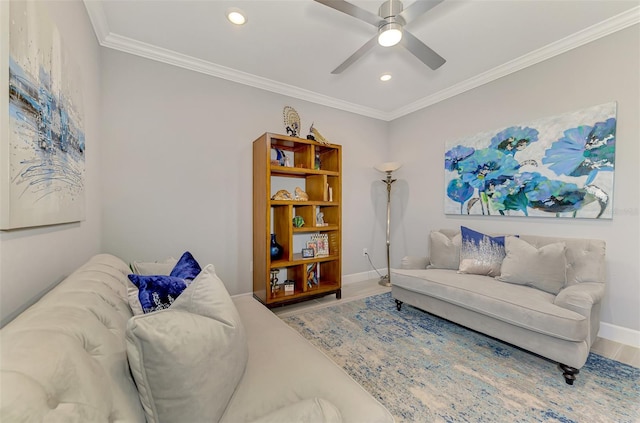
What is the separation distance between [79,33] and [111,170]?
110 cm

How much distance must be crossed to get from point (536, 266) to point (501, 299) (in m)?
0.55

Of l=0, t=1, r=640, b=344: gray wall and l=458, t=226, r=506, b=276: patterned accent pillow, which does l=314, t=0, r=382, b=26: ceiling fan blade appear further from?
l=458, t=226, r=506, b=276: patterned accent pillow

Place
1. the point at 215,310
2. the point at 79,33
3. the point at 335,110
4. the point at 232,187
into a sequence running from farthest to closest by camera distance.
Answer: the point at 335,110 < the point at 232,187 < the point at 79,33 < the point at 215,310

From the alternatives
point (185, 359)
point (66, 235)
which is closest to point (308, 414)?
point (185, 359)

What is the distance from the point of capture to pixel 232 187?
300 centimetres

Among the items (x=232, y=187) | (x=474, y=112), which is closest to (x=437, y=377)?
(x=232, y=187)

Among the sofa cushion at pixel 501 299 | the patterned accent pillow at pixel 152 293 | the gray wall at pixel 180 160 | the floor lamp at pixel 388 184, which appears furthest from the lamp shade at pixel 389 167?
the patterned accent pillow at pixel 152 293

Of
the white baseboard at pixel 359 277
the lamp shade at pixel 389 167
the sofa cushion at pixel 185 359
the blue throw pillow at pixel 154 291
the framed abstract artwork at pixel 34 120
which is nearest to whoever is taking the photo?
the sofa cushion at pixel 185 359

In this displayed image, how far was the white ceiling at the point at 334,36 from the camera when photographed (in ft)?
6.62

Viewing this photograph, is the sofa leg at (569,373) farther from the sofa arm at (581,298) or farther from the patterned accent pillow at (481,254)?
the patterned accent pillow at (481,254)

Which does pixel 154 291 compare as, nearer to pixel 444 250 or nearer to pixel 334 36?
pixel 334 36

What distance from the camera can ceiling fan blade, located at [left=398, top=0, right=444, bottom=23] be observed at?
1.57 metres

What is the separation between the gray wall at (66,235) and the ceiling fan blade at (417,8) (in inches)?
76.5

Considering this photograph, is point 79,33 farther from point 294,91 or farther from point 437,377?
point 437,377
